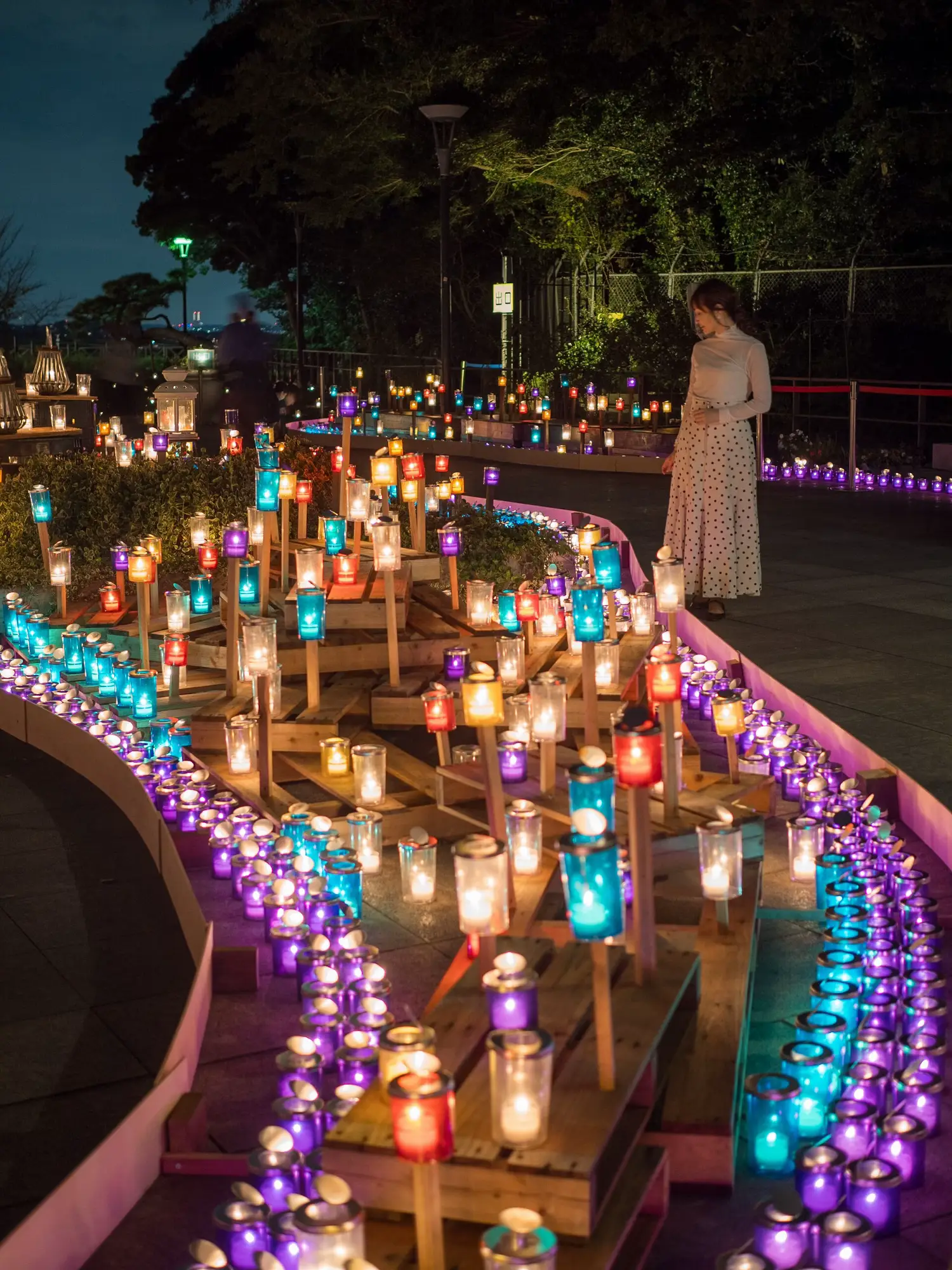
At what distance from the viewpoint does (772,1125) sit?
10.4 ft

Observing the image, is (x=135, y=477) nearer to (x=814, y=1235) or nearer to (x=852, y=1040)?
(x=852, y=1040)

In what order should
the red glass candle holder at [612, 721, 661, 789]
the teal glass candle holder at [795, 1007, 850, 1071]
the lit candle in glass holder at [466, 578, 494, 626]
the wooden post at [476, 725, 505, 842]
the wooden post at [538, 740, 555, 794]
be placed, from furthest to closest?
the lit candle in glass holder at [466, 578, 494, 626], the wooden post at [538, 740, 555, 794], the wooden post at [476, 725, 505, 842], the teal glass candle holder at [795, 1007, 850, 1071], the red glass candle holder at [612, 721, 661, 789]

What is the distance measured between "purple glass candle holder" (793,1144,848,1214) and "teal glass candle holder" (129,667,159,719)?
4.17 m

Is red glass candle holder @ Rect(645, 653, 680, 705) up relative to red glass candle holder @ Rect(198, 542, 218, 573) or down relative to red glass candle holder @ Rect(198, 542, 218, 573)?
down

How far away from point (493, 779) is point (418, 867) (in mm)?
918

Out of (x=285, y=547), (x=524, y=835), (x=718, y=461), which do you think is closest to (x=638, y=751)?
(x=524, y=835)

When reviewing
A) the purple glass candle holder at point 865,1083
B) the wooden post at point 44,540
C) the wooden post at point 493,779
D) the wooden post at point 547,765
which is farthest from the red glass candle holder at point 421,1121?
the wooden post at point 44,540

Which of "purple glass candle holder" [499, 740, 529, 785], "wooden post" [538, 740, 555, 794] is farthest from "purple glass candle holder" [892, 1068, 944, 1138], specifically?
"purple glass candle holder" [499, 740, 529, 785]

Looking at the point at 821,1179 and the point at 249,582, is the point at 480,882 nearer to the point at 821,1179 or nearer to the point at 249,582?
the point at 821,1179


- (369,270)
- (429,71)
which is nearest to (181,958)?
(429,71)

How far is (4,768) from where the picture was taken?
646 centimetres

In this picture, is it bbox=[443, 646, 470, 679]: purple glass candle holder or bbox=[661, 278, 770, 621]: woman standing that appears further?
bbox=[661, 278, 770, 621]: woman standing

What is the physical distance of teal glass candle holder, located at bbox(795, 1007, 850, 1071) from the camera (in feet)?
11.2

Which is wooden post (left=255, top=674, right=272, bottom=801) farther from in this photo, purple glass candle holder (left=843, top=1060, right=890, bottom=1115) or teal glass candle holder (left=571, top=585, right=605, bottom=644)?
purple glass candle holder (left=843, top=1060, right=890, bottom=1115)
